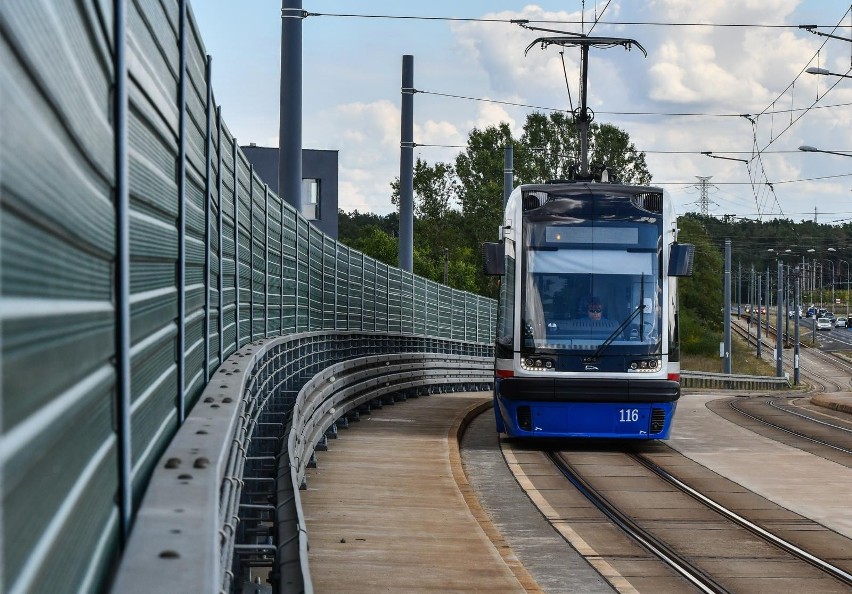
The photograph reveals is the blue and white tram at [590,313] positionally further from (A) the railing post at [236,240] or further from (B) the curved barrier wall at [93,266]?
(B) the curved barrier wall at [93,266]

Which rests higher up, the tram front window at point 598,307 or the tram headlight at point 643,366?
the tram front window at point 598,307

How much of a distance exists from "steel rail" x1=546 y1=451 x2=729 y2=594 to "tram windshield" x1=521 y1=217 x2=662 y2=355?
213cm

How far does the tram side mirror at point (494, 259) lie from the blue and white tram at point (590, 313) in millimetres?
21

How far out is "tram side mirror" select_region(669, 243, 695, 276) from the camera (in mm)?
17516

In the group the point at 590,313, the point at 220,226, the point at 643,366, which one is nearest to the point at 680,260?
the point at 590,313

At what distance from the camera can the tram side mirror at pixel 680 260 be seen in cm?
1752

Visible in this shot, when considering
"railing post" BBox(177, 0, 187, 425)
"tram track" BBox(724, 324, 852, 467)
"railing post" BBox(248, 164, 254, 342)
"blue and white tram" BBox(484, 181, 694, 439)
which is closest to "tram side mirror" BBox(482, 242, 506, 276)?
"blue and white tram" BBox(484, 181, 694, 439)

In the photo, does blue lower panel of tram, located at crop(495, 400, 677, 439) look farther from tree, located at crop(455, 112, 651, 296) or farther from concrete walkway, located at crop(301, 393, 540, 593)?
tree, located at crop(455, 112, 651, 296)

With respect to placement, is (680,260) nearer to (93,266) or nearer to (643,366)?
(643,366)

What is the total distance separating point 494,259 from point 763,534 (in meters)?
7.41

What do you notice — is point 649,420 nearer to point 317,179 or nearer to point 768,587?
point 768,587

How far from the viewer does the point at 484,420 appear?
2403cm

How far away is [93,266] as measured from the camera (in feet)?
8.92

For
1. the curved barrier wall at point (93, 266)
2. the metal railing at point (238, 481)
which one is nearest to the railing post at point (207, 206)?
the curved barrier wall at point (93, 266)
